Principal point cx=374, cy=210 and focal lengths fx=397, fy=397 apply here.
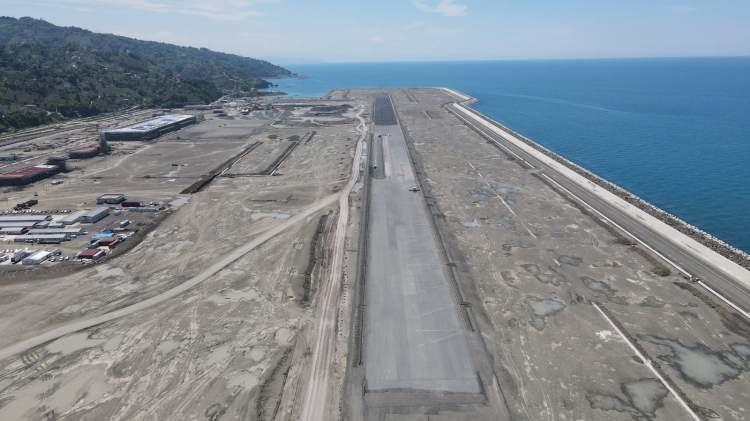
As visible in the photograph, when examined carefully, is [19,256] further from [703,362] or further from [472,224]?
[703,362]

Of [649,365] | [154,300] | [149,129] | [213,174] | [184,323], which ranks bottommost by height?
[649,365]

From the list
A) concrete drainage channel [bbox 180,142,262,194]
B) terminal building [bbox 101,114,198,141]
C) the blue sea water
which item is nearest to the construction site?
concrete drainage channel [bbox 180,142,262,194]

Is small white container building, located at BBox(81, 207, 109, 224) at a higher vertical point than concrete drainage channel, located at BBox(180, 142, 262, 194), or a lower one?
lower

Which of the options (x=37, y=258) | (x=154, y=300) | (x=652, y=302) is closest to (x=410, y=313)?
(x=652, y=302)

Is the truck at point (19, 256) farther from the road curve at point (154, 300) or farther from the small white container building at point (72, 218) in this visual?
the road curve at point (154, 300)

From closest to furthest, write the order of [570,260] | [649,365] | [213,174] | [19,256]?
[649,365], [570,260], [19,256], [213,174]

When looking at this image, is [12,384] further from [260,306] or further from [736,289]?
[736,289]

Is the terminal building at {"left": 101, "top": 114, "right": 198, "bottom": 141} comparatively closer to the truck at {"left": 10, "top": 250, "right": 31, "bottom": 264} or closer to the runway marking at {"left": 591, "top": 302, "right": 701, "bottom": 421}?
the truck at {"left": 10, "top": 250, "right": 31, "bottom": 264}
